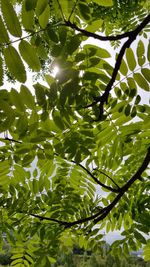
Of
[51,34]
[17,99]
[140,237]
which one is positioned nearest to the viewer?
[51,34]

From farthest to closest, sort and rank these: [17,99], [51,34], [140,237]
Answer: [140,237], [17,99], [51,34]

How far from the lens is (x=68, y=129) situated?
197 centimetres

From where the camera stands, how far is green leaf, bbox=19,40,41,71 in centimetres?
139

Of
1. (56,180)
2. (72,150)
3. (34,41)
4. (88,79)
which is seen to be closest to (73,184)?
(56,180)

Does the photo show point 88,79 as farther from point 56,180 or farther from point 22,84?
point 56,180

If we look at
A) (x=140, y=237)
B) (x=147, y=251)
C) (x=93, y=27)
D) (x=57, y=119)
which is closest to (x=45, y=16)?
(x=93, y=27)

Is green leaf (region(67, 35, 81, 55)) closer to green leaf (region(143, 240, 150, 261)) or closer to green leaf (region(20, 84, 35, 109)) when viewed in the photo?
green leaf (region(20, 84, 35, 109))

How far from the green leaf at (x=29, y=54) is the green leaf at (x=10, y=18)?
0.04 meters

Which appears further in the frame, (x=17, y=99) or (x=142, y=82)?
(x=142, y=82)

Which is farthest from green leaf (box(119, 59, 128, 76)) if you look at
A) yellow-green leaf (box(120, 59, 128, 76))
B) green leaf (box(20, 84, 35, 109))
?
green leaf (box(20, 84, 35, 109))

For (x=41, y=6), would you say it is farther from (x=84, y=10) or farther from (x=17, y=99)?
(x=17, y=99)

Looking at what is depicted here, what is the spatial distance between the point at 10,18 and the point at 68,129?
0.79 meters

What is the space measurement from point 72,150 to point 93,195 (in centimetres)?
104

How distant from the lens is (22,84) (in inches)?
59.9
